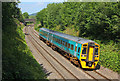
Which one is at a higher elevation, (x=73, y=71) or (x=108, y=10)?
(x=108, y=10)

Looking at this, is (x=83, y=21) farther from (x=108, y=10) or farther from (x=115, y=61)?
(x=115, y=61)

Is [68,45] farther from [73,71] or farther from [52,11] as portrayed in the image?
[52,11]

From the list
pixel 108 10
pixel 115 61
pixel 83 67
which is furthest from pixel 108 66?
pixel 108 10

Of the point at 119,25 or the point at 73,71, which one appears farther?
the point at 119,25

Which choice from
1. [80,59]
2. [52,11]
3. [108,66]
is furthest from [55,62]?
[52,11]

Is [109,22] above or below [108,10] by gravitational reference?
below

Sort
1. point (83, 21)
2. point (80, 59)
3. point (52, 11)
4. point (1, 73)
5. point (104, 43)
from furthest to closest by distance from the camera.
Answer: point (52, 11) < point (83, 21) < point (104, 43) < point (80, 59) < point (1, 73)

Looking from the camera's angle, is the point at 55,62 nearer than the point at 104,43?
Yes

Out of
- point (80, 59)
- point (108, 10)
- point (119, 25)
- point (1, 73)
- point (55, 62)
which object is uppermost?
point (108, 10)

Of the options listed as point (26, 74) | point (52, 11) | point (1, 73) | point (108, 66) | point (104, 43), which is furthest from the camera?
point (52, 11)

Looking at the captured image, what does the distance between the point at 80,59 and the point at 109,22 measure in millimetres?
7832

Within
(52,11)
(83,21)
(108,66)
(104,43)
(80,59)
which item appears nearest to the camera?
(80,59)

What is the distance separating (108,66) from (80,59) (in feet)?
13.6

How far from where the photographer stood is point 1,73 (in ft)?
30.1
